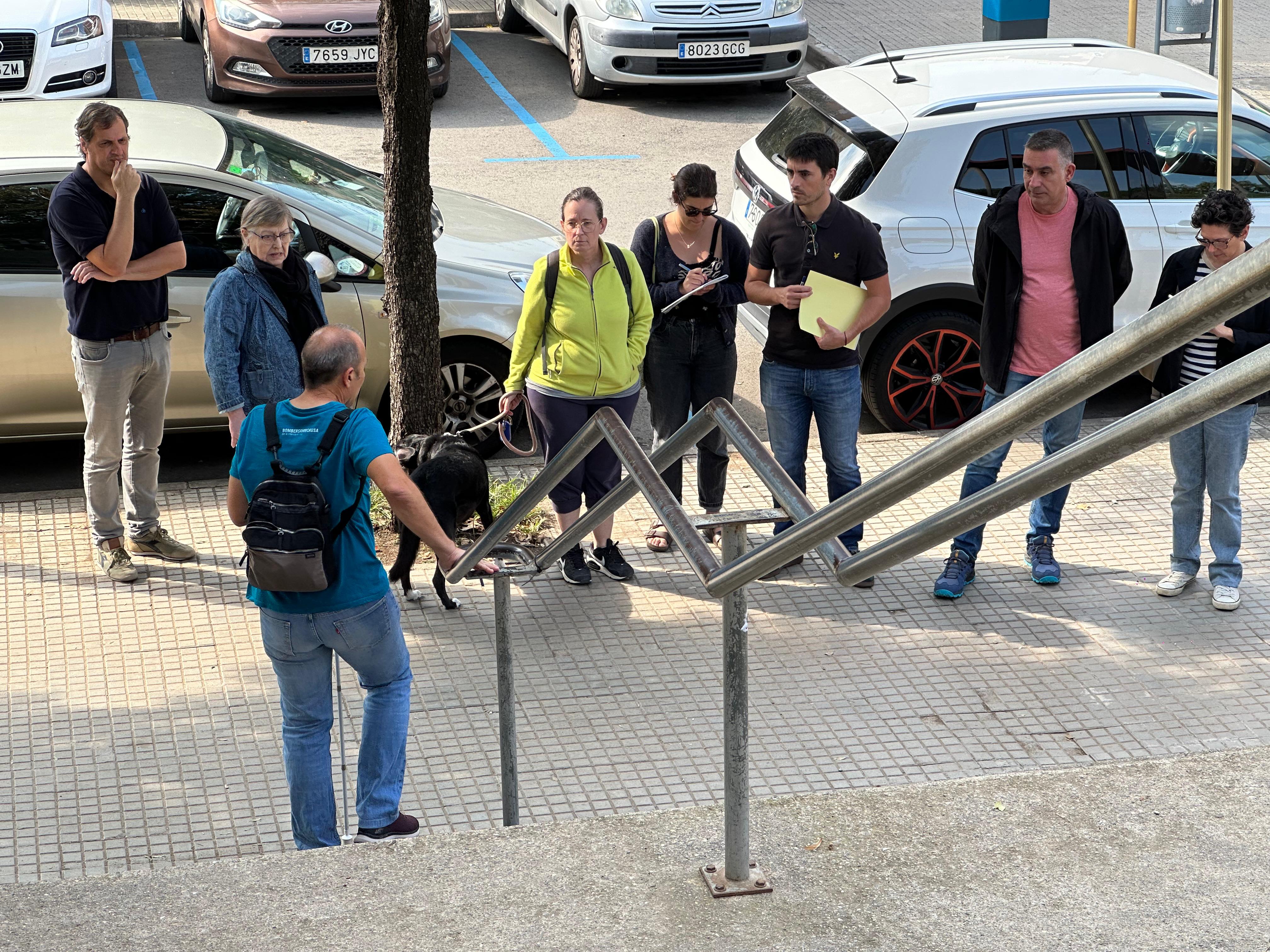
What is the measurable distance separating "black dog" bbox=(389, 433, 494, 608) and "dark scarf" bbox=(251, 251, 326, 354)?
2.07ft

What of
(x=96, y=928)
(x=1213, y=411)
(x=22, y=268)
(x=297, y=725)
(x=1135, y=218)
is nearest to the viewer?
(x=1213, y=411)

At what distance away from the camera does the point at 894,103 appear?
8.38m

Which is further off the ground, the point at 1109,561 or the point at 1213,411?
the point at 1213,411

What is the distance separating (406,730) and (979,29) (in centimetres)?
1553

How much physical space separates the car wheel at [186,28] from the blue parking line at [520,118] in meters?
0.86

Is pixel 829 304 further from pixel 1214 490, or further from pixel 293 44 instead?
pixel 293 44

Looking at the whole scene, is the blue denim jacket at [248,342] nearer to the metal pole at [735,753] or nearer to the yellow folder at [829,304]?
the yellow folder at [829,304]

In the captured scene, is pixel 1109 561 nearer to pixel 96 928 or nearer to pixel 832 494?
pixel 832 494

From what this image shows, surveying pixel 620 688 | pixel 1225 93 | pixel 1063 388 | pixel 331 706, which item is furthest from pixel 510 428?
pixel 1063 388

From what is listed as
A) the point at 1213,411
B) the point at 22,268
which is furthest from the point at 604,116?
the point at 1213,411

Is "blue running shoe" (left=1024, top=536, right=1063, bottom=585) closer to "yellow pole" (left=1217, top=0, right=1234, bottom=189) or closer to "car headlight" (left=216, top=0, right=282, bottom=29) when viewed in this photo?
"yellow pole" (left=1217, top=0, right=1234, bottom=189)

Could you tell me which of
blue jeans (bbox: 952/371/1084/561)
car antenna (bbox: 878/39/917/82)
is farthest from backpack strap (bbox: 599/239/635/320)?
car antenna (bbox: 878/39/917/82)

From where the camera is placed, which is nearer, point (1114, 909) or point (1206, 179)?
point (1114, 909)

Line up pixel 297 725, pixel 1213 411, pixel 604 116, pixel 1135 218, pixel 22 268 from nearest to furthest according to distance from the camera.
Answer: pixel 1213 411, pixel 297 725, pixel 22 268, pixel 1135 218, pixel 604 116
